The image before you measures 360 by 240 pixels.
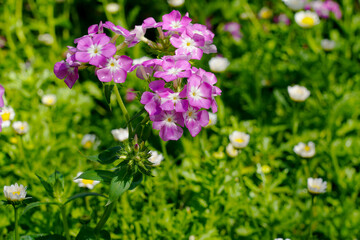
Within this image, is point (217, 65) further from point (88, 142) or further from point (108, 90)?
point (108, 90)

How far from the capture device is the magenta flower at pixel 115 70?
138cm

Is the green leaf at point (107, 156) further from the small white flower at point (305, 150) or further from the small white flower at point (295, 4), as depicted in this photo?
the small white flower at point (295, 4)

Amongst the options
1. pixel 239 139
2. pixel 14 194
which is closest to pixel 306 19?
pixel 239 139

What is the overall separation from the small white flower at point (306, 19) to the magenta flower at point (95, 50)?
7.58 ft

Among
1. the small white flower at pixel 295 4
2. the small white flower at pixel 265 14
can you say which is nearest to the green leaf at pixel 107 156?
the small white flower at pixel 295 4

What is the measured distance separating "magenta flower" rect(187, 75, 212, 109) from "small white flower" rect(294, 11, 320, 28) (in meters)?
2.23

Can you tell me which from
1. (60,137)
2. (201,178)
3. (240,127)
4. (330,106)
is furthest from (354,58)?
(60,137)

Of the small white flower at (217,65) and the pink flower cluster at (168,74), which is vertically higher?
the pink flower cluster at (168,74)

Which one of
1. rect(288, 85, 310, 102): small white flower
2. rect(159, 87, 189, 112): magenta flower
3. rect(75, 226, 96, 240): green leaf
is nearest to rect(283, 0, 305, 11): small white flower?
rect(288, 85, 310, 102): small white flower

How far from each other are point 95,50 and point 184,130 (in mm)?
729

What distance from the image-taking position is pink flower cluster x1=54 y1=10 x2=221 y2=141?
4.39 ft

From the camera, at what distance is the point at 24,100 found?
2.95 m

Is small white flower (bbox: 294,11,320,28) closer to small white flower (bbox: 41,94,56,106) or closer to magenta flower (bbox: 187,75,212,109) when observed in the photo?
small white flower (bbox: 41,94,56,106)

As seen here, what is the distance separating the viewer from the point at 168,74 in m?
1.35
